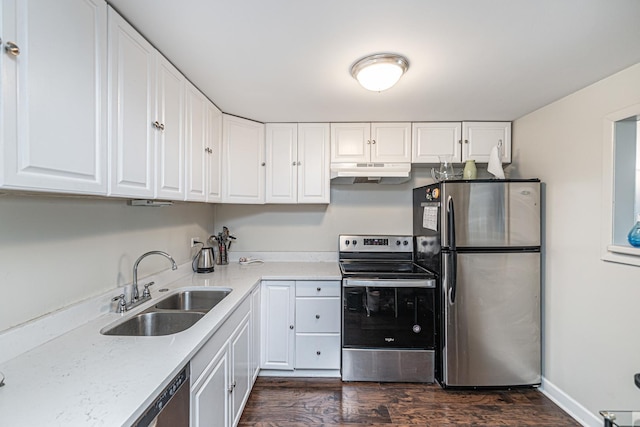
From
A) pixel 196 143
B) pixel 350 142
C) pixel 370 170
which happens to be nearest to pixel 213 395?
pixel 196 143

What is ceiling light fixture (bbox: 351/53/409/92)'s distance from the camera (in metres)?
1.56

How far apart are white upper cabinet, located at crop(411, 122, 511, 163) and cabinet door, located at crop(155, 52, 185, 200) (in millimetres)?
1967

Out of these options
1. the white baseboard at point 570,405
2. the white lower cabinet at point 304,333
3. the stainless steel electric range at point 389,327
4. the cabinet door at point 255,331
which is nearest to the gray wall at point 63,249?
the cabinet door at point 255,331

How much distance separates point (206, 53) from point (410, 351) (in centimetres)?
254

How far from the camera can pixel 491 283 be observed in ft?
7.31

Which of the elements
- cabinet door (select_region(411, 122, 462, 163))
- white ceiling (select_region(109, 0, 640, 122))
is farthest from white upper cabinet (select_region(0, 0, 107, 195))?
cabinet door (select_region(411, 122, 462, 163))

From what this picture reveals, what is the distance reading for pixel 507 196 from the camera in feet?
7.26

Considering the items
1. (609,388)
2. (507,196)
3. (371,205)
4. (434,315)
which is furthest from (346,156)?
(609,388)

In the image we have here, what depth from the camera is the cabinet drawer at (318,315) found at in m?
2.40

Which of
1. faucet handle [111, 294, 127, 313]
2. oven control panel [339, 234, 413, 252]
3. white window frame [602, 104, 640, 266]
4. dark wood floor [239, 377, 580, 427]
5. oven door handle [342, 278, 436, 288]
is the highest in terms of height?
white window frame [602, 104, 640, 266]

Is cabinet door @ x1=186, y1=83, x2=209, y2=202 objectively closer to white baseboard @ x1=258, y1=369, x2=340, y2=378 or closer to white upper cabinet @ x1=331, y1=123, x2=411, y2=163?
white upper cabinet @ x1=331, y1=123, x2=411, y2=163

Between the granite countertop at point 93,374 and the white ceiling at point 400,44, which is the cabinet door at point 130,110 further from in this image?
the granite countertop at point 93,374

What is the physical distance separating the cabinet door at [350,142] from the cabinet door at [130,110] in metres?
1.61

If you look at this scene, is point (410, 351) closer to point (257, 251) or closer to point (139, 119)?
point (257, 251)
